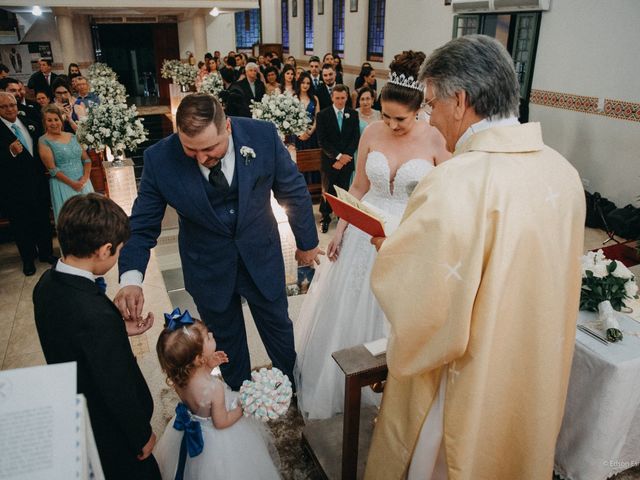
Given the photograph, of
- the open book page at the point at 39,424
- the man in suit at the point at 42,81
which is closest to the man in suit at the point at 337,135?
the open book page at the point at 39,424

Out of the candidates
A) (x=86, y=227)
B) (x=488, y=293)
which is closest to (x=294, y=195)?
(x=86, y=227)

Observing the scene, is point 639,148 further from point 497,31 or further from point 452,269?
point 452,269

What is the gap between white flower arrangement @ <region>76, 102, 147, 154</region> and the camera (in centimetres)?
527

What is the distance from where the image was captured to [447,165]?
1.48 metres

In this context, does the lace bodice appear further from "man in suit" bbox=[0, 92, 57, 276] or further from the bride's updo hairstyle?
"man in suit" bbox=[0, 92, 57, 276]

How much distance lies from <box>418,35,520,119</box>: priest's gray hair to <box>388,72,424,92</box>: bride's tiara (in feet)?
3.93

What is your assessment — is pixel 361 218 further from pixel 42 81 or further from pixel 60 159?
pixel 42 81

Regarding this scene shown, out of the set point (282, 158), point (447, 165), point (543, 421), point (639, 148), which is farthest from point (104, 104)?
point (639, 148)

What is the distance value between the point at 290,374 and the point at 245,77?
275 inches

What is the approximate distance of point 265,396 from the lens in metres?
2.07

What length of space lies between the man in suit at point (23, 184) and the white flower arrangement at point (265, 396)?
389 centimetres

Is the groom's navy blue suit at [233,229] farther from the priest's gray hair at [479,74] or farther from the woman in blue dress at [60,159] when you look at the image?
the woman in blue dress at [60,159]

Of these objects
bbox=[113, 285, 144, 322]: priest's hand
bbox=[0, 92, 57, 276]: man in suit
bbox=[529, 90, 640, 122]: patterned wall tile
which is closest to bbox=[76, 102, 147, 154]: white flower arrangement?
bbox=[0, 92, 57, 276]: man in suit

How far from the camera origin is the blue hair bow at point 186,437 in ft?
6.76
